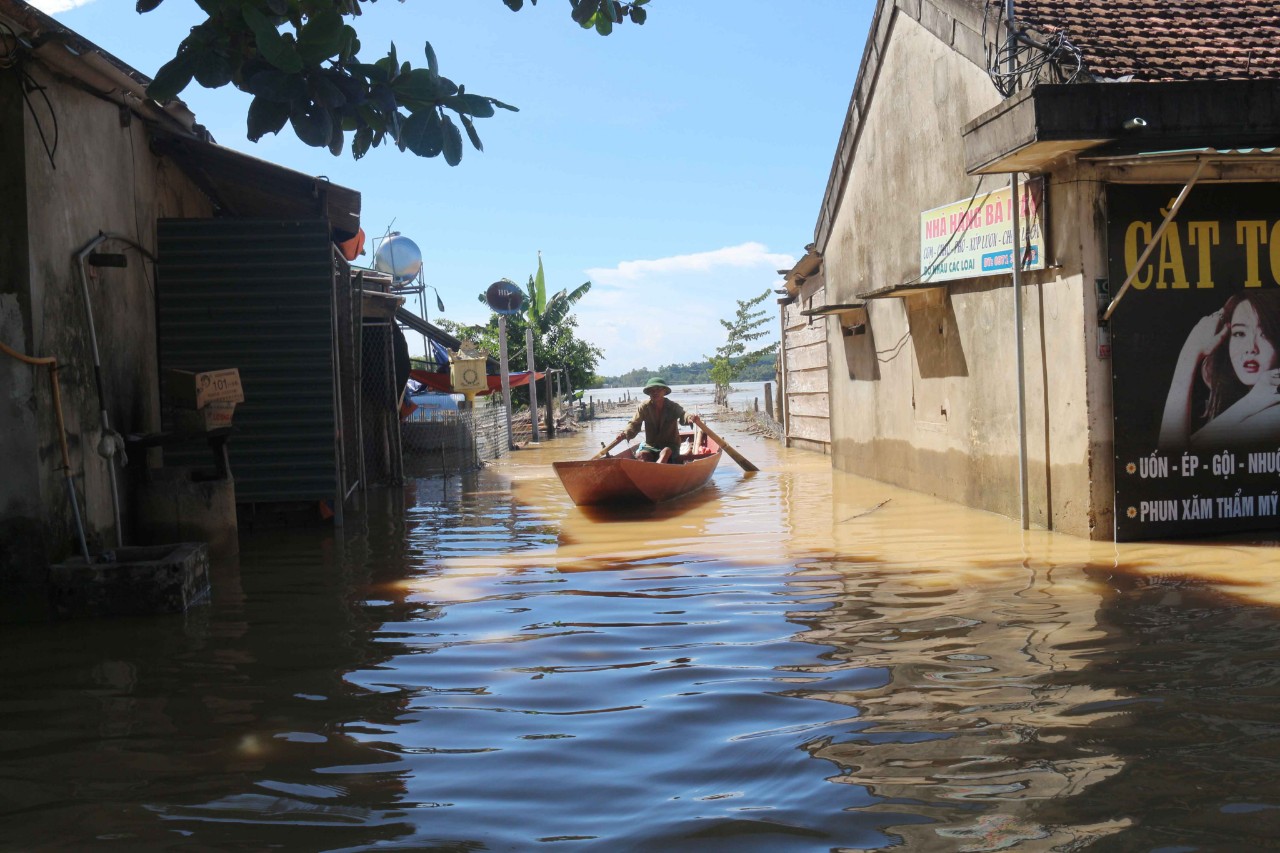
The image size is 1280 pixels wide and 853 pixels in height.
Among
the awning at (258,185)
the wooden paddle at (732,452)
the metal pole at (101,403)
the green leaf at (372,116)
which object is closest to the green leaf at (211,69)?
the green leaf at (372,116)

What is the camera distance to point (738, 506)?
11883 millimetres

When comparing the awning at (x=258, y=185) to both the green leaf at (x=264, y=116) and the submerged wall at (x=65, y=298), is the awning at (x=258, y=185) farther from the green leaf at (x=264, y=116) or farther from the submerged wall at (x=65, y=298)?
the green leaf at (x=264, y=116)

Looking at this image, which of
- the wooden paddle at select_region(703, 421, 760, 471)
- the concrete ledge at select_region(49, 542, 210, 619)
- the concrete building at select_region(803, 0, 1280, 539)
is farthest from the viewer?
the wooden paddle at select_region(703, 421, 760, 471)

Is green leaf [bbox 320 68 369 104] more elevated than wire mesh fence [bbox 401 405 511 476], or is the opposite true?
green leaf [bbox 320 68 369 104]

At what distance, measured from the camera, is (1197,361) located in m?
8.55

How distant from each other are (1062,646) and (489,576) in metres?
4.11

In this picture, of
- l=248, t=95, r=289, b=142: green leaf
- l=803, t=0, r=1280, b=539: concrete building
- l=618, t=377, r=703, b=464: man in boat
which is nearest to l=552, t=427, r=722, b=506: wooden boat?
l=618, t=377, r=703, b=464: man in boat

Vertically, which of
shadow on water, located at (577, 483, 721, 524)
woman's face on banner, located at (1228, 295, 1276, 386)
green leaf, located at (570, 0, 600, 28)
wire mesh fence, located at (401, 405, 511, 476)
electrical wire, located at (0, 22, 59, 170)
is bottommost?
shadow on water, located at (577, 483, 721, 524)

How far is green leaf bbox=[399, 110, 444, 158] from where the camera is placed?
443 centimetres

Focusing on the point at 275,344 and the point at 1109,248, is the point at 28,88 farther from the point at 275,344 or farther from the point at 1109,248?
the point at 1109,248

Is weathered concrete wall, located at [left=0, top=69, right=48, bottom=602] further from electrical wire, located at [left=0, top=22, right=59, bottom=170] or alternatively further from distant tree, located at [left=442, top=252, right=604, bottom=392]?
distant tree, located at [left=442, top=252, right=604, bottom=392]

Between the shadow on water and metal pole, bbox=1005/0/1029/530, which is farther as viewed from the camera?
the shadow on water

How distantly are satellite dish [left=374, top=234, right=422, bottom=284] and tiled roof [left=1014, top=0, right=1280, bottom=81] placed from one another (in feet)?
41.9

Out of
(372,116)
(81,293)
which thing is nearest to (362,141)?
(372,116)
